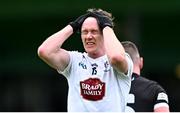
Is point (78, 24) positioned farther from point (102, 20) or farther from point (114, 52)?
point (114, 52)

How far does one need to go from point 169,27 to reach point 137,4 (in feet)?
6.14

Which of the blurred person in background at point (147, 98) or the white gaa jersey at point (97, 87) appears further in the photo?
the blurred person in background at point (147, 98)

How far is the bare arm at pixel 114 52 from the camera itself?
7.52 m

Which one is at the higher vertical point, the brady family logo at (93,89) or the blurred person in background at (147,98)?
the brady family logo at (93,89)

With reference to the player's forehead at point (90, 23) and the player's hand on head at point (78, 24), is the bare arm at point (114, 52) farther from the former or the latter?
the player's hand on head at point (78, 24)

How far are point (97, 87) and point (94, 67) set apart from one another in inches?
7.9

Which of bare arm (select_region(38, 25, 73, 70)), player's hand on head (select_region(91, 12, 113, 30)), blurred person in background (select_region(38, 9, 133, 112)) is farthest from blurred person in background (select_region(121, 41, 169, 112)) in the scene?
player's hand on head (select_region(91, 12, 113, 30))

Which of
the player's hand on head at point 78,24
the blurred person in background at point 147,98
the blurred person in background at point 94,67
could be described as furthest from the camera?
the blurred person in background at point 147,98

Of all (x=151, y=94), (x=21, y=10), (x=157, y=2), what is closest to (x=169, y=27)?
(x=157, y=2)

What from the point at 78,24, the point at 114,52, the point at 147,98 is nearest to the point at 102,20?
the point at 78,24

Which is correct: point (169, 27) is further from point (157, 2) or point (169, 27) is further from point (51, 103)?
point (51, 103)

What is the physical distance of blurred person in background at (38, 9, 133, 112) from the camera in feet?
25.2

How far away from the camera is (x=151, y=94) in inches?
346

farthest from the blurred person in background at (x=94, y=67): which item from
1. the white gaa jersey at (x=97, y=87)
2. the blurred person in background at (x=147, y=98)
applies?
the blurred person in background at (x=147, y=98)
